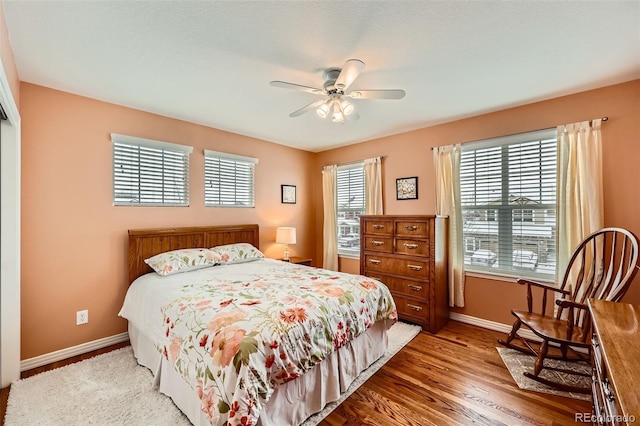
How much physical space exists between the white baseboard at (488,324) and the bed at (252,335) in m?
1.35

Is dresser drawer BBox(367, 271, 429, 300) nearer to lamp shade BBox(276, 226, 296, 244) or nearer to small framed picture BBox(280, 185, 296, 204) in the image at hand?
lamp shade BBox(276, 226, 296, 244)

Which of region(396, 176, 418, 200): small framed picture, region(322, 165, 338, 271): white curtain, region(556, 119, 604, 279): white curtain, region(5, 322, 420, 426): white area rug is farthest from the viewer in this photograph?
region(322, 165, 338, 271): white curtain

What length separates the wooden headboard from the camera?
292cm

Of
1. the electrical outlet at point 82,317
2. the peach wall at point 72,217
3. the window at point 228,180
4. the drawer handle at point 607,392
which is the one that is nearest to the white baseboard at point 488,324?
the drawer handle at point 607,392

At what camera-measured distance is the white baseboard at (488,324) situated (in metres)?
2.97

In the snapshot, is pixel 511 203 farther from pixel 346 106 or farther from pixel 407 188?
pixel 346 106

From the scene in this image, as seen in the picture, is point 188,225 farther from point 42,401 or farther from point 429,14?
point 429,14

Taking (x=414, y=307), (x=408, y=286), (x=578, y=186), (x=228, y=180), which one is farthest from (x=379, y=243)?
(x=228, y=180)

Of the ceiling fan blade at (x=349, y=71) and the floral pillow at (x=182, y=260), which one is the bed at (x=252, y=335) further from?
the ceiling fan blade at (x=349, y=71)

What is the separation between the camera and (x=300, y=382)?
5.92 feet

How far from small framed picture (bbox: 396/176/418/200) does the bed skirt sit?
1.91 m

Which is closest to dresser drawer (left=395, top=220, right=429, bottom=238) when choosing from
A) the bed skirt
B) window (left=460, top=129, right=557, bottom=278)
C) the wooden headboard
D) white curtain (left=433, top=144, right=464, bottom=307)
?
white curtain (left=433, top=144, right=464, bottom=307)

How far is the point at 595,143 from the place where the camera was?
2.58m

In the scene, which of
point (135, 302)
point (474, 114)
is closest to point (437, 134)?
point (474, 114)
